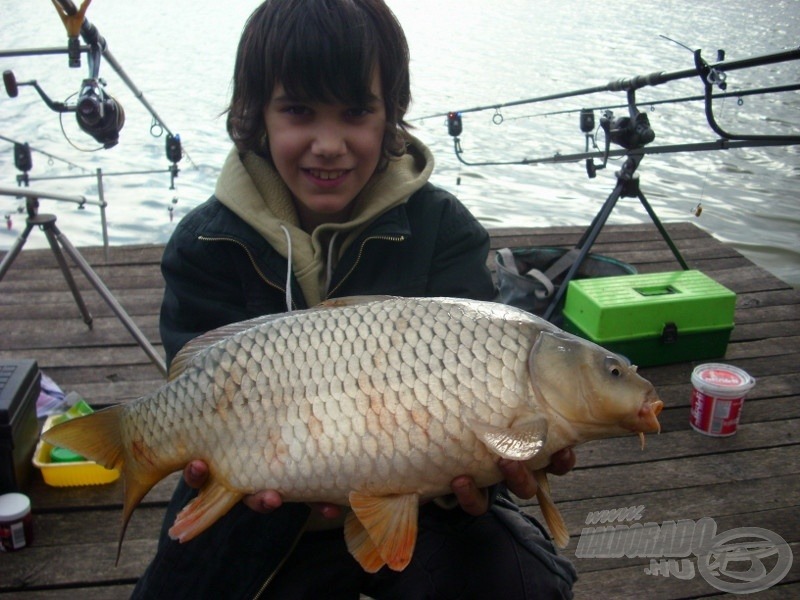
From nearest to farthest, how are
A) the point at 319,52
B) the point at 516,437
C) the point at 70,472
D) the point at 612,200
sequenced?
the point at 516,437, the point at 319,52, the point at 70,472, the point at 612,200

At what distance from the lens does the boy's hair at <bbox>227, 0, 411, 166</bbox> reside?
1.15 metres

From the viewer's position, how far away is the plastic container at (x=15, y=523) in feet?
4.72

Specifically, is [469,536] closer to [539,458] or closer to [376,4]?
[539,458]

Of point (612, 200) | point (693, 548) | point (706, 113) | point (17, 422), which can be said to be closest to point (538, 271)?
point (612, 200)

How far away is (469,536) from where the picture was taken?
3.59 feet

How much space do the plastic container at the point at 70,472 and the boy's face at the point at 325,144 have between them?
759 mm

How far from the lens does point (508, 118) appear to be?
140 inches

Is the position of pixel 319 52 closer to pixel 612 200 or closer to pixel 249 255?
pixel 249 255

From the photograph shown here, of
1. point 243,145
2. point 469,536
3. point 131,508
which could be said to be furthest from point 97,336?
point 469,536

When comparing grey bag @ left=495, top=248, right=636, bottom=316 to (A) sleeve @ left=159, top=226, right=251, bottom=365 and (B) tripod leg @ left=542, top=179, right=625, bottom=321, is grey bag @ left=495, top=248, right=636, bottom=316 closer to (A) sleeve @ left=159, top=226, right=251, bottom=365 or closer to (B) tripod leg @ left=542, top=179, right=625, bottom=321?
(B) tripod leg @ left=542, top=179, right=625, bottom=321

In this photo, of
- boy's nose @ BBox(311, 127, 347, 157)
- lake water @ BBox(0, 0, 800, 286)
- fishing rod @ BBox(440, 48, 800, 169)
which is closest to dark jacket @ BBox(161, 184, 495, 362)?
boy's nose @ BBox(311, 127, 347, 157)

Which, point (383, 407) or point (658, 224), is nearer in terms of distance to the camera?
point (383, 407)

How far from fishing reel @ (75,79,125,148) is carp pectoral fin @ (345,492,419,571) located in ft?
4.23

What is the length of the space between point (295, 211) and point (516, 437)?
2.00 ft
